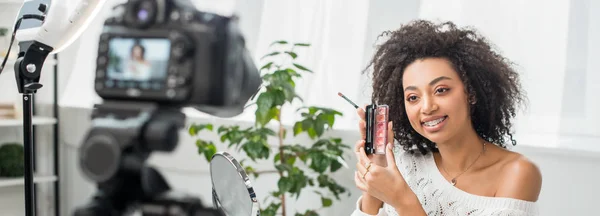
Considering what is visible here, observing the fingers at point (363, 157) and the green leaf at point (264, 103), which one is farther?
the green leaf at point (264, 103)

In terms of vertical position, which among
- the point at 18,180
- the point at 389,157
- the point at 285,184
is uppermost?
the point at 389,157

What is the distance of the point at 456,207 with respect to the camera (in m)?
1.37

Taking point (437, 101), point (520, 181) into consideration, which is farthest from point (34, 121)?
point (520, 181)

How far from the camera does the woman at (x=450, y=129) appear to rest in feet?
4.21

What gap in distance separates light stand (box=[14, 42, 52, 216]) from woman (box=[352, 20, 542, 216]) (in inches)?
24.5

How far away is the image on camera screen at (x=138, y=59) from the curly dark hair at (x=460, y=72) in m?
1.00

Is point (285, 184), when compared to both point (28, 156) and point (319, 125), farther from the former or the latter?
point (28, 156)

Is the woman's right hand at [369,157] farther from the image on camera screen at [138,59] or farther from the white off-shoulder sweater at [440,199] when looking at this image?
the image on camera screen at [138,59]

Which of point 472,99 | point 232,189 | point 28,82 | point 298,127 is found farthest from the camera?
point 298,127

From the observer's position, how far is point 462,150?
4.53 feet

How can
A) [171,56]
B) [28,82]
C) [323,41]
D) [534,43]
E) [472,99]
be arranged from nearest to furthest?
[171,56], [28,82], [472,99], [534,43], [323,41]

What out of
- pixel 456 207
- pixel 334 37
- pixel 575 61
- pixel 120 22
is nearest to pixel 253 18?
pixel 334 37

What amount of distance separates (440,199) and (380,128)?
270 millimetres

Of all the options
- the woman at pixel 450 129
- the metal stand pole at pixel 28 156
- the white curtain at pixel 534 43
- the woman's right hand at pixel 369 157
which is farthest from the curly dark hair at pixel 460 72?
the metal stand pole at pixel 28 156
